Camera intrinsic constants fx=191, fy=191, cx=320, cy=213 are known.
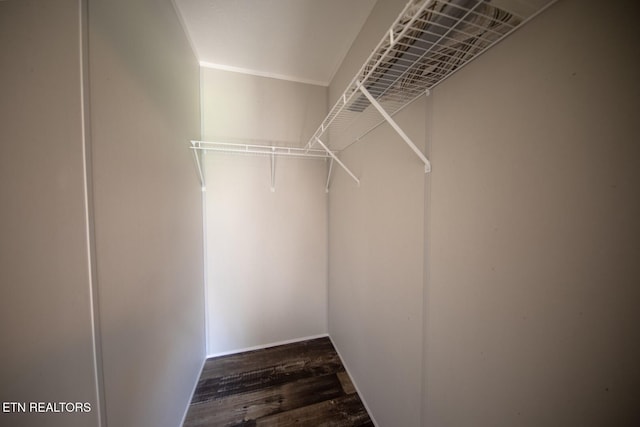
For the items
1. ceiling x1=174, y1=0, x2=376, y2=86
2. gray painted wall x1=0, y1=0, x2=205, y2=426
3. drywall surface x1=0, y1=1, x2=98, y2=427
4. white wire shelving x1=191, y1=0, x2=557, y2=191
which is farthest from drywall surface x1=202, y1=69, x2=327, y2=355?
drywall surface x1=0, y1=1, x2=98, y2=427

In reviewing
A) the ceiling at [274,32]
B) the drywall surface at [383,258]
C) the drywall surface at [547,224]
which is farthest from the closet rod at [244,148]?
the drywall surface at [547,224]

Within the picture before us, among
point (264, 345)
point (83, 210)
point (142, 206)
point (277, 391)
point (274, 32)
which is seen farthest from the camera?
point (264, 345)

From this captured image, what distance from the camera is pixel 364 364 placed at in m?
1.40

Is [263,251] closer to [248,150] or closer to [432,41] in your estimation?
[248,150]

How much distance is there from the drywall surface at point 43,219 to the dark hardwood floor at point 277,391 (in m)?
1.10

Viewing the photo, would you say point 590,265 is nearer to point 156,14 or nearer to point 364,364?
point 364,364

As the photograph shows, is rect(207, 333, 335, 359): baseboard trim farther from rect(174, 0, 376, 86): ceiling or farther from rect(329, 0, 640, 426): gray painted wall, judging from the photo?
rect(174, 0, 376, 86): ceiling

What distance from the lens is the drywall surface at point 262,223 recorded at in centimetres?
178

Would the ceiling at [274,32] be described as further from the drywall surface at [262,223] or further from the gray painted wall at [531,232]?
the gray painted wall at [531,232]

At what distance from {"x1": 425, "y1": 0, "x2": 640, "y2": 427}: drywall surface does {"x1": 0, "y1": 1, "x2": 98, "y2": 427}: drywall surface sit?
1.24 meters

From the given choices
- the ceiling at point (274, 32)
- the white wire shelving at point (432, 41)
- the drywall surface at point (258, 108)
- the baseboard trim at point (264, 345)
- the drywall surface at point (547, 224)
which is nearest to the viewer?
the drywall surface at point (547, 224)

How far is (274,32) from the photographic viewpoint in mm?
1381

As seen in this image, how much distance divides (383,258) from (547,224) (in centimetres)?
74

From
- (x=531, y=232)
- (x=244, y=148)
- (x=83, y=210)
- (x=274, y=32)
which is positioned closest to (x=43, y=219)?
(x=83, y=210)
